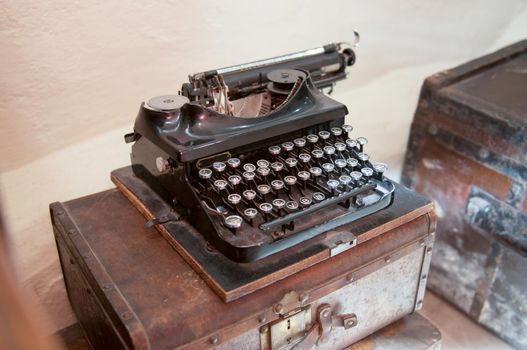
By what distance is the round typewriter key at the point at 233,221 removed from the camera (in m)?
1.16

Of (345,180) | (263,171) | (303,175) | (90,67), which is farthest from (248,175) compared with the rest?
(90,67)

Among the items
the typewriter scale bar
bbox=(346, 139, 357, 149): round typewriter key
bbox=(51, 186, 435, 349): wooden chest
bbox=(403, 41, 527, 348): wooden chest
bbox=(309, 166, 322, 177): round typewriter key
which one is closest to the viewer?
bbox=(51, 186, 435, 349): wooden chest

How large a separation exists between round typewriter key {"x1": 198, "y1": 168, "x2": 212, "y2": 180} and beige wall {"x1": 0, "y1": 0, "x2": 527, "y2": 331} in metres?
0.63

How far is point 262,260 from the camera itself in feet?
3.94

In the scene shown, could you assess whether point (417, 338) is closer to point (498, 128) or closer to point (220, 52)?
point (498, 128)

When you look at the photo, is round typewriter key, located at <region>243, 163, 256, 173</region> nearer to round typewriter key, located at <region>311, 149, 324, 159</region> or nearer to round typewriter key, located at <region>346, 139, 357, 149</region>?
round typewriter key, located at <region>311, 149, 324, 159</region>

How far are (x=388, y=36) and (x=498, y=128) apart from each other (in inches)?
27.2

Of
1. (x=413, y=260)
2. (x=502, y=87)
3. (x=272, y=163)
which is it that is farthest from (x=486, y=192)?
(x=272, y=163)

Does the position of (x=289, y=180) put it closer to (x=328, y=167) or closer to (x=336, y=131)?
(x=328, y=167)

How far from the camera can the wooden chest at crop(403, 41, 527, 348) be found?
6.36 feet

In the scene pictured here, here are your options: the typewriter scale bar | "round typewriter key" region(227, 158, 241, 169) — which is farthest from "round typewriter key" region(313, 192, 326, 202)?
"round typewriter key" region(227, 158, 241, 169)

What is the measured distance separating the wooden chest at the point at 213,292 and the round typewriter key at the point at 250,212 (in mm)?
166

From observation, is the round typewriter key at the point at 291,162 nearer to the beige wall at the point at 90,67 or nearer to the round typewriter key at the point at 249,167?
the round typewriter key at the point at 249,167

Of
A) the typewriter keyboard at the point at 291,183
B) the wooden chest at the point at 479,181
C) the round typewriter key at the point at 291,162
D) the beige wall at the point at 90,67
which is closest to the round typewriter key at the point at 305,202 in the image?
the typewriter keyboard at the point at 291,183
